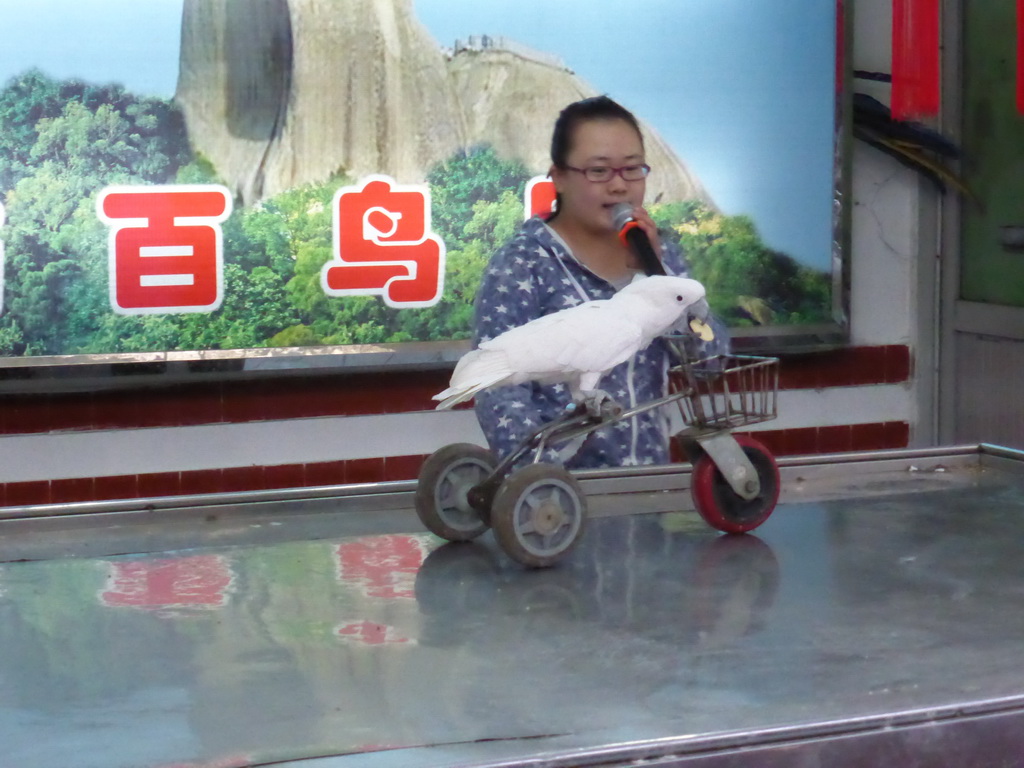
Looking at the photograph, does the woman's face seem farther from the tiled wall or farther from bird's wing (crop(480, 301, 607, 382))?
the tiled wall

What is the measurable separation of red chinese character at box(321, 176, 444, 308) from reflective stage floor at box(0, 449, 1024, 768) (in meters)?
1.35

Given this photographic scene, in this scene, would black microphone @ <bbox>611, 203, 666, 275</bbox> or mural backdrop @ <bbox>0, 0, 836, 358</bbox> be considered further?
mural backdrop @ <bbox>0, 0, 836, 358</bbox>

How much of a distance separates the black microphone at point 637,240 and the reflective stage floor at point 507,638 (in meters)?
0.29

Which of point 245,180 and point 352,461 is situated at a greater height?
point 245,180

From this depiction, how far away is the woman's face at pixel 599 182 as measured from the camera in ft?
5.89

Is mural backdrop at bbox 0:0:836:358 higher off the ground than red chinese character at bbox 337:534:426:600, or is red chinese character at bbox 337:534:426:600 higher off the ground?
mural backdrop at bbox 0:0:836:358

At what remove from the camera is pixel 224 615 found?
1.07 metres

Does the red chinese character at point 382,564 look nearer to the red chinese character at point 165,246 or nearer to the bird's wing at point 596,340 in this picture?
the bird's wing at point 596,340

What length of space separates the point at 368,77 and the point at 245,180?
36 cm

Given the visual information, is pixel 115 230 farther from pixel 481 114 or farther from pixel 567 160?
pixel 567 160

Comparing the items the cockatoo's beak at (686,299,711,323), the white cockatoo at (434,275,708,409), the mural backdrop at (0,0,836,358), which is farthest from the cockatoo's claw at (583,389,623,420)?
the mural backdrop at (0,0,836,358)

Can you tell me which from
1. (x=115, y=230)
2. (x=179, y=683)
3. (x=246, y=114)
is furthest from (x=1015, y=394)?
(x=179, y=683)

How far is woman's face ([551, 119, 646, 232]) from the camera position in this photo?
1.79m

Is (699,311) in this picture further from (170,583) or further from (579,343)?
(170,583)
